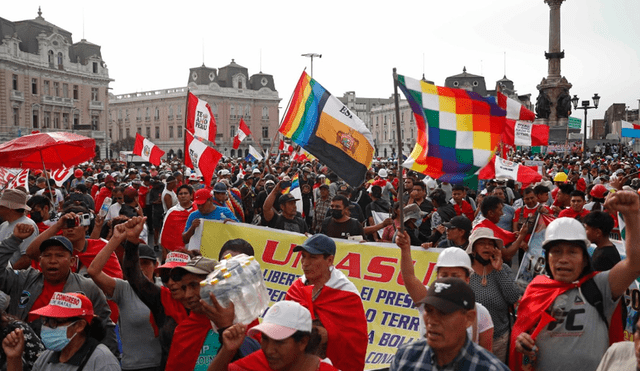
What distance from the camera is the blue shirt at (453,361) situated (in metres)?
2.76

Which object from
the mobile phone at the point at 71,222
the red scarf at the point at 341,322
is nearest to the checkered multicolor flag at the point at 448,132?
the red scarf at the point at 341,322

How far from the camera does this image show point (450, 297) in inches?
110

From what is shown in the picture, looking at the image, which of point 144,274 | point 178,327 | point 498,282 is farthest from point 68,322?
point 498,282

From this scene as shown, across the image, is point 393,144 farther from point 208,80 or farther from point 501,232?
point 501,232

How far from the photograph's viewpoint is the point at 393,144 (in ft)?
353

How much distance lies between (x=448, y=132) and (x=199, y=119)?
24.2 ft

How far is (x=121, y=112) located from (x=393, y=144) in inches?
1823

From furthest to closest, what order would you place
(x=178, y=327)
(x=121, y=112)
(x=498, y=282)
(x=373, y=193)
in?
(x=121, y=112) → (x=373, y=193) → (x=498, y=282) → (x=178, y=327)

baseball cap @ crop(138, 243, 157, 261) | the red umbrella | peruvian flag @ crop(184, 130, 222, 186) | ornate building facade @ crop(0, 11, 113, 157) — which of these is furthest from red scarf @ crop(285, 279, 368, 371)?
ornate building facade @ crop(0, 11, 113, 157)

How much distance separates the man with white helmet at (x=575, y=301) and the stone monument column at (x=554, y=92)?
35.8 m

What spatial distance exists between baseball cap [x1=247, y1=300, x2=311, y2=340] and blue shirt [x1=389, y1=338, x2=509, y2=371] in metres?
0.49

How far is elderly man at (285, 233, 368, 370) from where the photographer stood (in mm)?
4156

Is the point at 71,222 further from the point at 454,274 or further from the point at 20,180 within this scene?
the point at 20,180

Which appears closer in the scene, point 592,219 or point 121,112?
point 592,219
